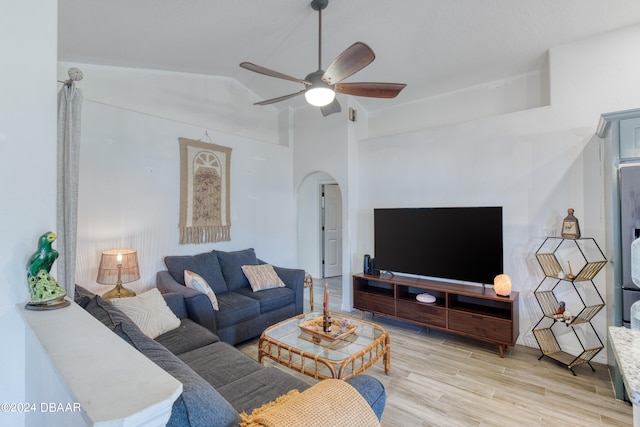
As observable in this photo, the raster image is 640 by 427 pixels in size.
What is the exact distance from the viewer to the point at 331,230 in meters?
6.41

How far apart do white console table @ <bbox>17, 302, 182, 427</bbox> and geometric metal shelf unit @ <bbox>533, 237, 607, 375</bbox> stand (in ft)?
10.9

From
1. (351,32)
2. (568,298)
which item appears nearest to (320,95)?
(351,32)

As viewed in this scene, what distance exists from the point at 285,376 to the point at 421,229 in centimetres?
243

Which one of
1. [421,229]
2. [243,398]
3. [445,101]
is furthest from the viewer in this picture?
[445,101]

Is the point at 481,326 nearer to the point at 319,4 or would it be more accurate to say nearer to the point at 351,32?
the point at 351,32

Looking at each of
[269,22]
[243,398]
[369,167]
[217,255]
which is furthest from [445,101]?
[243,398]

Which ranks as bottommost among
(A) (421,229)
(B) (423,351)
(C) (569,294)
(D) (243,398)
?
(B) (423,351)

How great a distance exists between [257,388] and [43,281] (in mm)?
1131

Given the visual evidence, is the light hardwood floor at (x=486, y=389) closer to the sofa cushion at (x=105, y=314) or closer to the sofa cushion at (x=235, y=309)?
the sofa cushion at (x=235, y=309)

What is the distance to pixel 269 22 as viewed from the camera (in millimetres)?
2922

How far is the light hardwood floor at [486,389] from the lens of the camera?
209 cm

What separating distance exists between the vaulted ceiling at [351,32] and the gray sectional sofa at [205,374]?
2245 millimetres

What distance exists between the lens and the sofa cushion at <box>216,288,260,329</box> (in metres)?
2.95

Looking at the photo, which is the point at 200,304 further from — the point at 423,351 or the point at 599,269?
the point at 599,269
